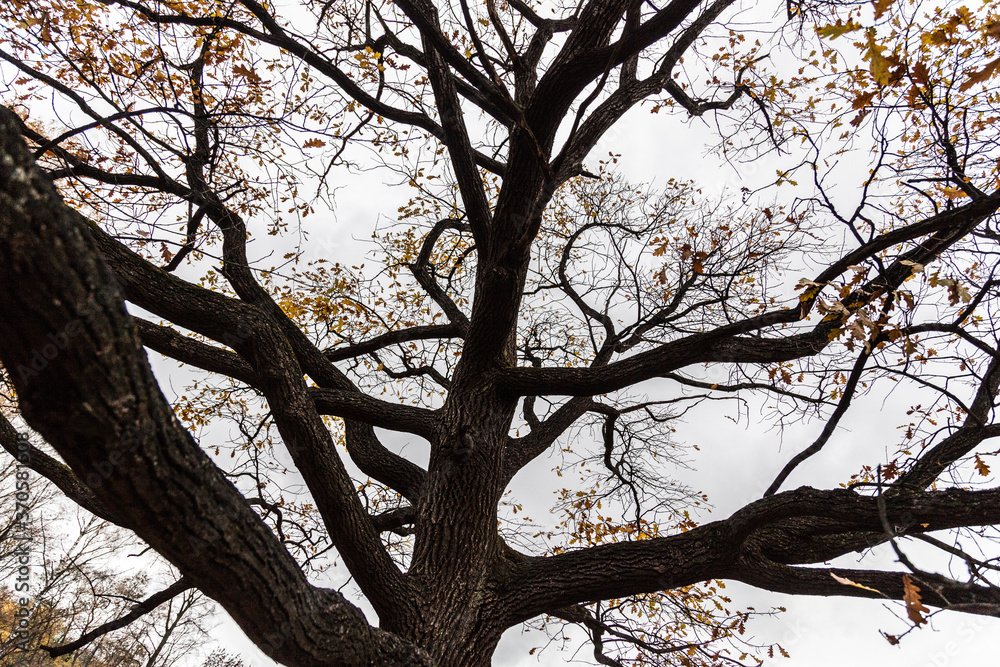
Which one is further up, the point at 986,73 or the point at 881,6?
the point at 881,6

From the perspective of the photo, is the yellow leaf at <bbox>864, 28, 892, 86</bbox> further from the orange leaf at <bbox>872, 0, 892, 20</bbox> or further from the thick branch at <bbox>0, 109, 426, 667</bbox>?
the thick branch at <bbox>0, 109, 426, 667</bbox>

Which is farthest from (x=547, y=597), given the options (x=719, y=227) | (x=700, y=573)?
(x=719, y=227)

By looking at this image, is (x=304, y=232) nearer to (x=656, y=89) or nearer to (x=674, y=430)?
(x=656, y=89)

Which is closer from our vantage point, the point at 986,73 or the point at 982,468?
the point at 986,73

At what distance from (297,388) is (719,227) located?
4.85 m

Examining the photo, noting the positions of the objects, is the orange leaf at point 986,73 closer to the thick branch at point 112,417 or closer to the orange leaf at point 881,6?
the orange leaf at point 881,6

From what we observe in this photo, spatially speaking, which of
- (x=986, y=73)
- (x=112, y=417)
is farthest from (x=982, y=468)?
(x=112, y=417)

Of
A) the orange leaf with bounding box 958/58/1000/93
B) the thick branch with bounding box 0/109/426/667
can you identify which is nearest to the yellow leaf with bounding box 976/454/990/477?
the orange leaf with bounding box 958/58/1000/93

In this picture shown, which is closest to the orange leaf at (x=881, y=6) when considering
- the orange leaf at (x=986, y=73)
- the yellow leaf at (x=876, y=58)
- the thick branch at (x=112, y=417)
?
the yellow leaf at (x=876, y=58)

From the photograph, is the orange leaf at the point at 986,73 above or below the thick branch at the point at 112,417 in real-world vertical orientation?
above

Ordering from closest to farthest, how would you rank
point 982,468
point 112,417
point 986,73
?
1. point 112,417
2. point 986,73
3. point 982,468

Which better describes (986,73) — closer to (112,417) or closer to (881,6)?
(881,6)

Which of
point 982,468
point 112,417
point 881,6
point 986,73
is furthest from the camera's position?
point 982,468

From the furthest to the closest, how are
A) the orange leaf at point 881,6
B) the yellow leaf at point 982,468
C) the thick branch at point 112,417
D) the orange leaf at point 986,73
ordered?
the yellow leaf at point 982,468, the orange leaf at point 881,6, the orange leaf at point 986,73, the thick branch at point 112,417
